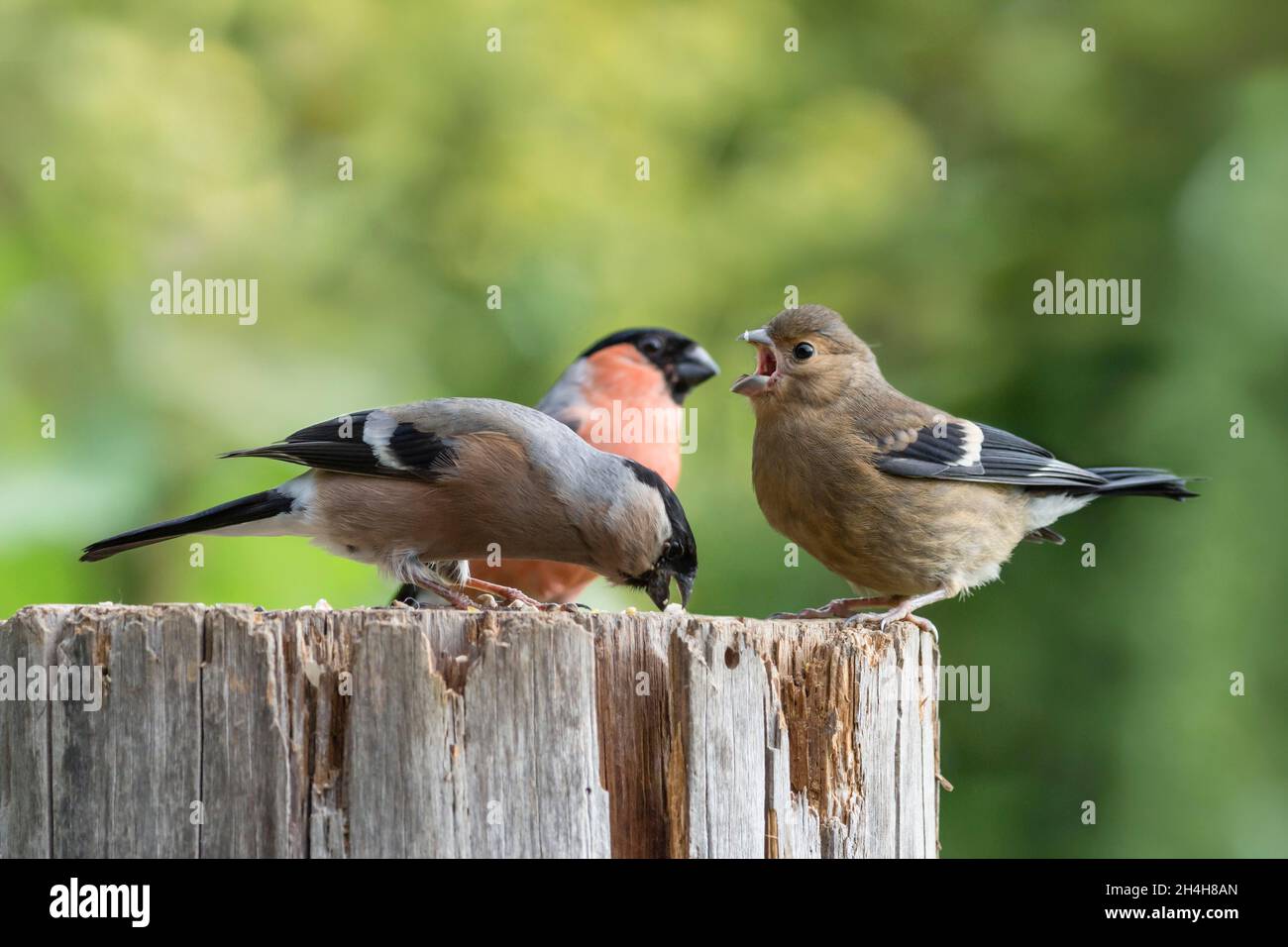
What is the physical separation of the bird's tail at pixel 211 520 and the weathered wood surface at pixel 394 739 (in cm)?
153

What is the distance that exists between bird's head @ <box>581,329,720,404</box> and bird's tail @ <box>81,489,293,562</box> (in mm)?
2313

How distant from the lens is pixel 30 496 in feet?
19.9

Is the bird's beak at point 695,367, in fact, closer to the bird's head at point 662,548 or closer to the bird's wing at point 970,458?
the bird's wing at point 970,458

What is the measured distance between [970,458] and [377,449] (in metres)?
2.10

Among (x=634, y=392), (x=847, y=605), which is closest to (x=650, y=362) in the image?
(x=634, y=392)

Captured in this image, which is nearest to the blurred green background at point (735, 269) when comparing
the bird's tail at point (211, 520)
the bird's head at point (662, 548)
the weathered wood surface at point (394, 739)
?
the bird's tail at point (211, 520)

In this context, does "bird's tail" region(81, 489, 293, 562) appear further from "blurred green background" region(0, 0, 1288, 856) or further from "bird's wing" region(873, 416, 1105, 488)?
"bird's wing" region(873, 416, 1105, 488)

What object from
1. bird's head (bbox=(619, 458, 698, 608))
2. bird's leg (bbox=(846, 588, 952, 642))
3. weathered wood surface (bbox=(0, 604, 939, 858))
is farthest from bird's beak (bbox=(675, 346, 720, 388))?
weathered wood surface (bbox=(0, 604, 939, 858))

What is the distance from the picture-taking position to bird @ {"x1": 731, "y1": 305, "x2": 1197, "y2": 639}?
187 inches

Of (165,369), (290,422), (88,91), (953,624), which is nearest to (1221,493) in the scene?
(953,624)

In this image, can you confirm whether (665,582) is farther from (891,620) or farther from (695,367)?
(695,367)

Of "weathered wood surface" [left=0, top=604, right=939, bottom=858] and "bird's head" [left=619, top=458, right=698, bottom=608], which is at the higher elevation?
"bird's head" [left=619, top=458, right=698, bottom=608]

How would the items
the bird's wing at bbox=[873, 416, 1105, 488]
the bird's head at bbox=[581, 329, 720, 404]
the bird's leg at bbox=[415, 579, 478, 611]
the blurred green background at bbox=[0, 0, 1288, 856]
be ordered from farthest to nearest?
the bird's head at bbox=[581, 329, 720, 404] < the blurred green background at bbox=[0, 0, 1288, 856] < the bird's wing at bbox=[873, 416, 1105, 488] < the bird's leg at bbox=[415, 579, 478, 611]

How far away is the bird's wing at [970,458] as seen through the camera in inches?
191
